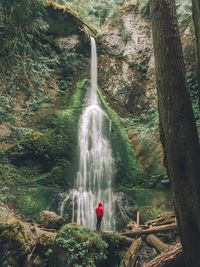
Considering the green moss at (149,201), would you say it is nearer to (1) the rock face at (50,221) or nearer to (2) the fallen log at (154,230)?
(1) the rock face at (50,221)

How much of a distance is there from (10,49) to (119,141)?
937 centimetres

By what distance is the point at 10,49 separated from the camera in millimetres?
7414

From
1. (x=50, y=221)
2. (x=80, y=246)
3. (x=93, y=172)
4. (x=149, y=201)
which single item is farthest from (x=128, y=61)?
(x=80, y=246)

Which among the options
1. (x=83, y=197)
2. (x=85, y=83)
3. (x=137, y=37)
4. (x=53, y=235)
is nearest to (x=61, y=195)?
(x=83, y=197)

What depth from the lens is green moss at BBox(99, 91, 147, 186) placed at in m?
15.3

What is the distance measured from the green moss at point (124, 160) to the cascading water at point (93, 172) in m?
0.29

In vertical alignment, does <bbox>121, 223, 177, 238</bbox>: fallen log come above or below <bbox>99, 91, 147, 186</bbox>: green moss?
below

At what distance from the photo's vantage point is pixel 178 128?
5.48 metres

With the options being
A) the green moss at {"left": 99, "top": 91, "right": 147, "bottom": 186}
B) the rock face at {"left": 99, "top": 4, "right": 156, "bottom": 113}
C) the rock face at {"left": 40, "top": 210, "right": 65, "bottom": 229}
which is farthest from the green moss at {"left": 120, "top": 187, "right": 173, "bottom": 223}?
the rock face at {"left": 99, "top": 4, "right": 156, "bottom": 113}

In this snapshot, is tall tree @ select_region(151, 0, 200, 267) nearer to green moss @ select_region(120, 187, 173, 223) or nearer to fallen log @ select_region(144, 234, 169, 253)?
fallen log @ select_region(144, 234, 169, 253)

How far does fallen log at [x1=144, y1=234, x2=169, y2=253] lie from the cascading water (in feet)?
14.5

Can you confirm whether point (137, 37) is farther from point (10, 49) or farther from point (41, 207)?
point (10, 49)

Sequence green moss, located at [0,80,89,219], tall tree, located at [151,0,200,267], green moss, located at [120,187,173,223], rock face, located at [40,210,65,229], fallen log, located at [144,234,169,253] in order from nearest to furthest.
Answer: tall tree, located at [151,0,200,267] < fallen log, located at [144,234,169,253] < rock face, located at [40,210,65,229] < green moss, located at [0,80,89,219] < green moss, located at [120,187,173,223]

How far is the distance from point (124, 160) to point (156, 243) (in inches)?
270
